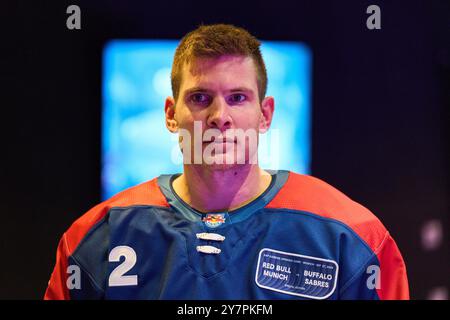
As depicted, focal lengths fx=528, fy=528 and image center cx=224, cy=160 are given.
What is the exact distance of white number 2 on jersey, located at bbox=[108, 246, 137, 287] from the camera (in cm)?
188

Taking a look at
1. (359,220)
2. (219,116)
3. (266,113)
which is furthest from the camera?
(266,113)

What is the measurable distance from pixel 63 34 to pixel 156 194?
0.80m

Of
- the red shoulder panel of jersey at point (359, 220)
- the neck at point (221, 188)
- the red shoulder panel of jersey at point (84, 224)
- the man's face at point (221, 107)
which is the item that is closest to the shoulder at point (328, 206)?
the red shoulder panel of jersey at point (359, 220)

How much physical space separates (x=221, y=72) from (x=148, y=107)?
465 millimetres

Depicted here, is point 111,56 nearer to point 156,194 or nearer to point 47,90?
point 47,90

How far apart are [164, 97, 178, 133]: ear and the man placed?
5 centimetres

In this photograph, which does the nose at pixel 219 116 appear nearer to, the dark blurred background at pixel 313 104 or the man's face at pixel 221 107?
the man's face at pixel 221 107

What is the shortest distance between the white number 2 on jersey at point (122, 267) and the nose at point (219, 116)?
545 millimetres

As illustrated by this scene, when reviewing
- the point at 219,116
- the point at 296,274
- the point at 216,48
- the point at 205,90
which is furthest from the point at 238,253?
the point at 216,48

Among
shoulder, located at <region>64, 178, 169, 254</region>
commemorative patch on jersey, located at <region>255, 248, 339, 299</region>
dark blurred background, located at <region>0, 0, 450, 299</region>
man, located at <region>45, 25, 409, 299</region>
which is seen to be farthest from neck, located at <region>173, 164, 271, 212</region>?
dark blurred background, located at <region>0, 0, 450, 299</region>

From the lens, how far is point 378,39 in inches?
87.5

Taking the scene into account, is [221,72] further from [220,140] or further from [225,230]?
[225,230]

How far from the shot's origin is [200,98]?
190 cm

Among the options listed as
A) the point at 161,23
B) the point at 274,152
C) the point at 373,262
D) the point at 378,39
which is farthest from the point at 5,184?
the point at 378,39
